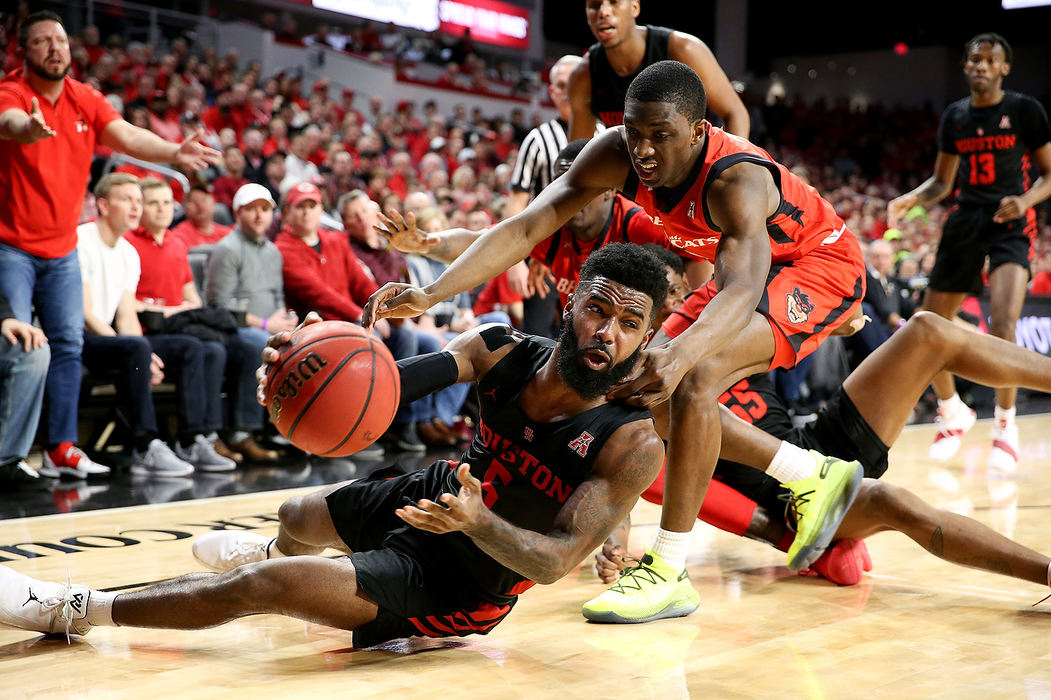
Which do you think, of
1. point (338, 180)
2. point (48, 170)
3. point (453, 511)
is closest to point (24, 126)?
point (48, 170)

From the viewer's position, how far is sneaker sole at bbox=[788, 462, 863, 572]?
3.34m

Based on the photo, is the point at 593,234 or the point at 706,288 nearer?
the point at 706,288

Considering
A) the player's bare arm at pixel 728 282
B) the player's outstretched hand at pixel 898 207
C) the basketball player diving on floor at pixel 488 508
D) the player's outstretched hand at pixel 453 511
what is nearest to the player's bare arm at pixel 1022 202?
the player's outstretched hand at pixel 898 207

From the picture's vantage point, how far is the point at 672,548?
3.18 meters

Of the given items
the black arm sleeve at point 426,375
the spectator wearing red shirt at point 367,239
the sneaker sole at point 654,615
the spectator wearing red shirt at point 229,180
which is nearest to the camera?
the black arm sleeve at point 426,375

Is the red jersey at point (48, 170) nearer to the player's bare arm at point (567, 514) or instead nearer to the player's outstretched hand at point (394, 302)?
the player's outstretched hand at point (394, 302)

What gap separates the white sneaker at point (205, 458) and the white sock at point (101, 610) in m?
3.23

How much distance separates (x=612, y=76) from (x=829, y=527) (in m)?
2.23

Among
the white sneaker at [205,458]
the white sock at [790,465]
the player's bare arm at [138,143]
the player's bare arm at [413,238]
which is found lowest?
the white sneaker at [205,458]

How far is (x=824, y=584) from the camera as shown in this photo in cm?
360

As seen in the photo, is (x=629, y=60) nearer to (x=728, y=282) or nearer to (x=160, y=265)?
(x=728, y=282)

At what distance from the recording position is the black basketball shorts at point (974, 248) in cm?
616

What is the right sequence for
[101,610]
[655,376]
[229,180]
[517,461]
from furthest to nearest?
1. [229,180]
2. [517,461]
3. [101,610]
4. [655,376]

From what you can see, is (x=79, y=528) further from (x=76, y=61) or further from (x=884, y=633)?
(x=76, y=61)
